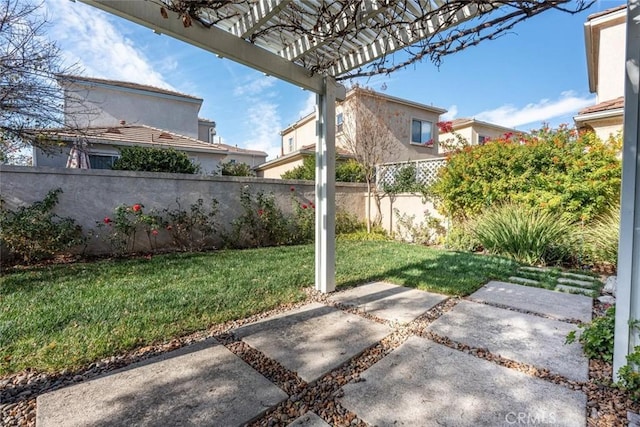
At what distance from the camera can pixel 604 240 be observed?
504 cm

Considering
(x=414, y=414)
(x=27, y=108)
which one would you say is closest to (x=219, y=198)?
(x=27, y=108)

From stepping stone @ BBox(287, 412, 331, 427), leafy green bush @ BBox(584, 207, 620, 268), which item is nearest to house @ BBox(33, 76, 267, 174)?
stepping stone @ BBox(287, 412, 331, 427)

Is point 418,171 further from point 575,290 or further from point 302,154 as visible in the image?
point 302,154

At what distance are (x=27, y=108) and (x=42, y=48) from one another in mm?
1057

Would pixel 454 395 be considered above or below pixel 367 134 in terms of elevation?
below

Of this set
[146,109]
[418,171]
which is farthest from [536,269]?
[146,109]

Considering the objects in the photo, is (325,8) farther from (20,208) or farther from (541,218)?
(20,208)

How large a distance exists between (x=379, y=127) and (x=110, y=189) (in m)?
8.53

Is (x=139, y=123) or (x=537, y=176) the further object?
(x=139, y=123)

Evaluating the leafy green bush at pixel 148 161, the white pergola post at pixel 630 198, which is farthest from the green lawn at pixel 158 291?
the leafy green bush at pixel 148 161

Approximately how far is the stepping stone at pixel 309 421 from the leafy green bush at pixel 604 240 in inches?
233

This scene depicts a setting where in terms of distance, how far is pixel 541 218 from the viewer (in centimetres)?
568

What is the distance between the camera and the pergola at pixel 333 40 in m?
1.72

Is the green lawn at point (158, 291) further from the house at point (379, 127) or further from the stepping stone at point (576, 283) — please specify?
the house at point (379, 127)
